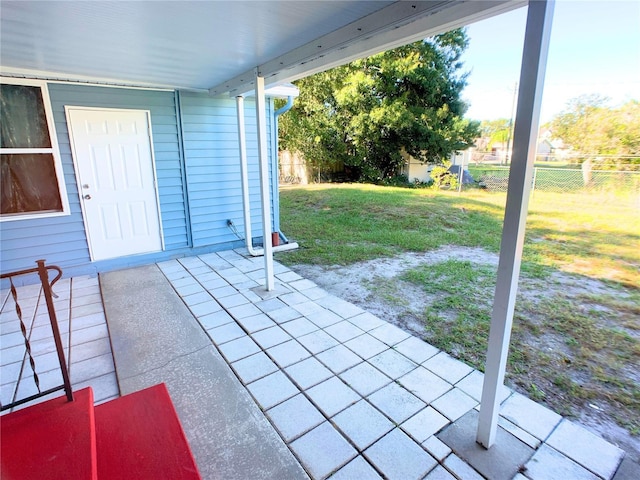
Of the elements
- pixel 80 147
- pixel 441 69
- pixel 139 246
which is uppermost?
pixel 441 69

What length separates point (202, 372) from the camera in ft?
7.38

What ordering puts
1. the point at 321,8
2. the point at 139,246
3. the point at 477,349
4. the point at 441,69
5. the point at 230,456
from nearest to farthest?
the point at 230,456 → the point at 321,8 → the point at 477,349 → the point at 139,246 → the point at 441,69

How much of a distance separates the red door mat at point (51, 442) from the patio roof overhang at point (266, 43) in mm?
1731

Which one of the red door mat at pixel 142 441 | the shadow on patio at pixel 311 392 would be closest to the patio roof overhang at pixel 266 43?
the shadow on patio at pixel 311 392

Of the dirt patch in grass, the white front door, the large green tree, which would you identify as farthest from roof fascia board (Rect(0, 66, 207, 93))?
the large green tree

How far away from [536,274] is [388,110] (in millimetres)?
9154

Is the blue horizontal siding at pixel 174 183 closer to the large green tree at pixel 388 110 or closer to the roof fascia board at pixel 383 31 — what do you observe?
the roof fascia board at pixel 383 31

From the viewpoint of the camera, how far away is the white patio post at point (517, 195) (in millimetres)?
1220

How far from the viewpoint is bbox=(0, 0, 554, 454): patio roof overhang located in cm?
135

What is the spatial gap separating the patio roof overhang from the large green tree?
31.4ft

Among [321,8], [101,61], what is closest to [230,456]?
[321,8]

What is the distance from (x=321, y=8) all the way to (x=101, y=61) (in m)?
2.25

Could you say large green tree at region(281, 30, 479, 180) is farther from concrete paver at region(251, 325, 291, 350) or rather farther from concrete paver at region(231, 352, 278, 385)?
concrete paver at region(231, 352, 278, 385)

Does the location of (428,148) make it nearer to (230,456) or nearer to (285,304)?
(285,304)
